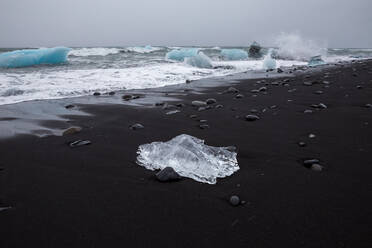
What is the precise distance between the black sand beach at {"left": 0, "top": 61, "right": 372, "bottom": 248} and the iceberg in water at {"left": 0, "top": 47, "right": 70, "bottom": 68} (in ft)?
34.5

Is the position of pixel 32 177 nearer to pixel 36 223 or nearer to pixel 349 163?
pixel 36 223

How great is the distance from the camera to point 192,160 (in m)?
1.73

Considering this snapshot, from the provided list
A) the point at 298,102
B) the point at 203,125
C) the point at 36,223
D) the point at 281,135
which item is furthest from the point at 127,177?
the point at 298,102

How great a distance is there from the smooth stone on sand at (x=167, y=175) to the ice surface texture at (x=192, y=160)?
0.06 meters

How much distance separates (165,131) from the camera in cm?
265

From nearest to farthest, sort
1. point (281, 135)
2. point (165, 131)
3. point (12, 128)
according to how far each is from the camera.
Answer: point (281, 135), point (165, 131), point (12, 128)

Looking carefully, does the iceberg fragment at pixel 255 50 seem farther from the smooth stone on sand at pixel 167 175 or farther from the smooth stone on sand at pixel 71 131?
the smooth stone on sand at pixel 167 175

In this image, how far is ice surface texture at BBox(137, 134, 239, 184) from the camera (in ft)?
5.46

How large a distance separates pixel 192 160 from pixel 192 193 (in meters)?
0.31

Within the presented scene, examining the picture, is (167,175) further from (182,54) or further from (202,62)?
(182,54)

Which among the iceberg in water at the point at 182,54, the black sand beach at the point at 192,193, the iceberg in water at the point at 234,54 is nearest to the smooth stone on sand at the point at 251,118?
the black sand beach at the point at 192,193

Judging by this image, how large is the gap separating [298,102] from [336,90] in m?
1.53

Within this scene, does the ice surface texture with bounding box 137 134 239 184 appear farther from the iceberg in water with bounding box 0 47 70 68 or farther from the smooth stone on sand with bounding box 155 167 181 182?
the iceberg in water with bounding box 0 47 70 68

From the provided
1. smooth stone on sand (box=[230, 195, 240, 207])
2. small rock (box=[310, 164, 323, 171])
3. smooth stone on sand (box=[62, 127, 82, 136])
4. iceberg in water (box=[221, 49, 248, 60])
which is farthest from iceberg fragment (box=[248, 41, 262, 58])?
smooth stone on sand (box=[230, 195, 240, 207])
